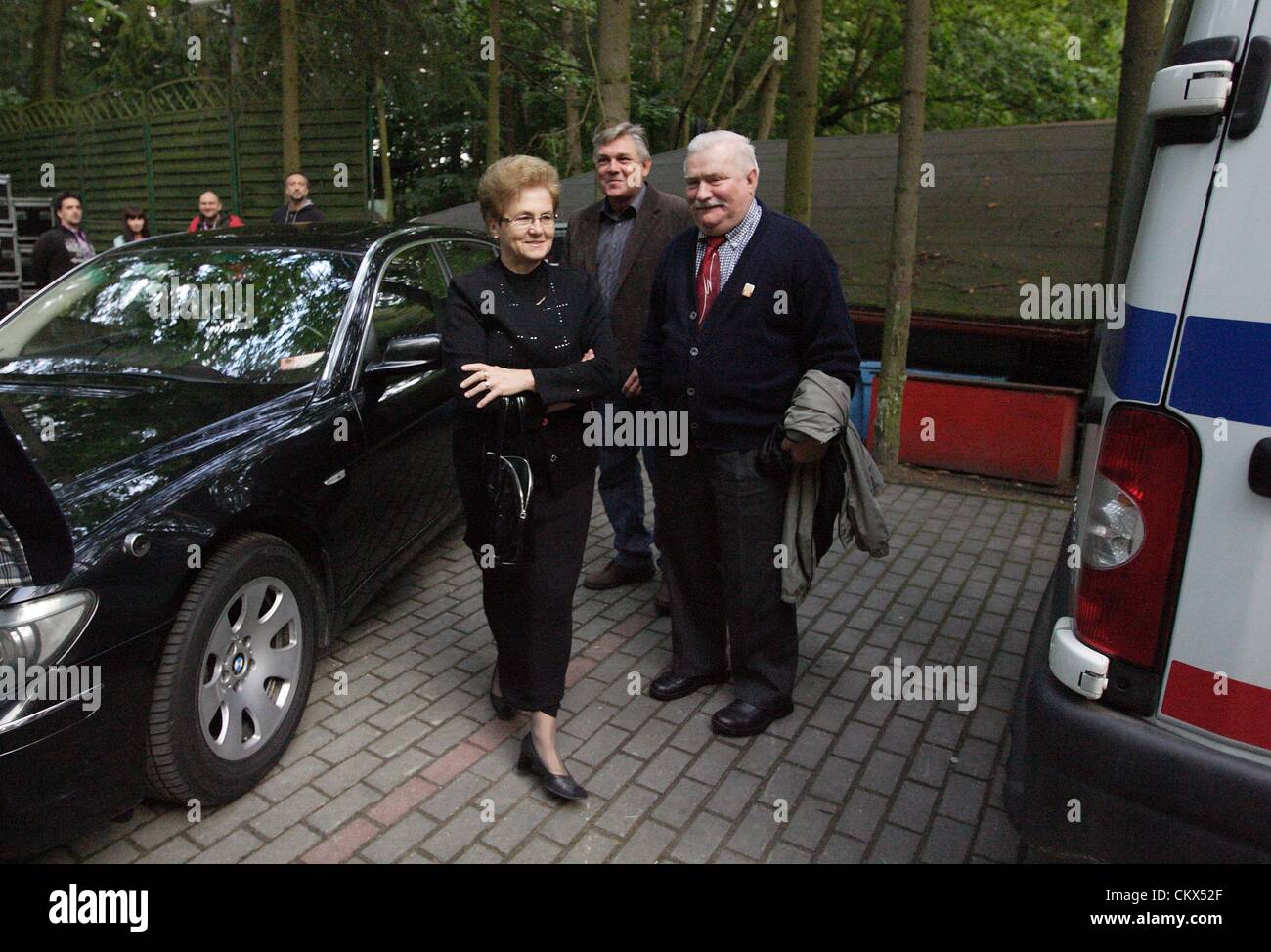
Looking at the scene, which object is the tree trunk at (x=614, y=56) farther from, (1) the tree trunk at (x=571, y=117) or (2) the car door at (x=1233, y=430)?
(1) the tree trunk at (x=571, y=117)

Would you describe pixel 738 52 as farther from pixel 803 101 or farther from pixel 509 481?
pixel 509 481

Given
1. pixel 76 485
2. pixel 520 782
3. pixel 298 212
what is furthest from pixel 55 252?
pixel 520 782

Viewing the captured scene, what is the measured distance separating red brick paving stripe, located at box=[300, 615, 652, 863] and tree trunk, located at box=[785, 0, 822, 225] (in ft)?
12.7

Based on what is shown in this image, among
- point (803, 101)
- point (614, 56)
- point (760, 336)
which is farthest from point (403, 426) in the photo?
point (803, 101)

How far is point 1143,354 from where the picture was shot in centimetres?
177

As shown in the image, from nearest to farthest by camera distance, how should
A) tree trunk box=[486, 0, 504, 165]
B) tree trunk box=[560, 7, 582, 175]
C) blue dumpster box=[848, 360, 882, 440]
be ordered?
blue dumpster box=[848, 360, 882, 440] < tree trunk box=[486, 0, 504, 165] < tree trunk box=[560, 7, 582, 175]

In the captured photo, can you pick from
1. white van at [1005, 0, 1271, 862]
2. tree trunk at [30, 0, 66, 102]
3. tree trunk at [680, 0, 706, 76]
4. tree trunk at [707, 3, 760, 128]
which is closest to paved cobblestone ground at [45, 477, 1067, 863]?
white van at [1005, 0, 1271, 862]

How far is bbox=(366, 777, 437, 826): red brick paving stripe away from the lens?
2.86m

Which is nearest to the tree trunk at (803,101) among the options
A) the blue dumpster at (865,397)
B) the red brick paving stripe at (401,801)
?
the blue dumpster at (865,397)

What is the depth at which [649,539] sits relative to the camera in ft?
15.3

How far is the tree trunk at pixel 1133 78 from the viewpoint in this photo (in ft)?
18.6

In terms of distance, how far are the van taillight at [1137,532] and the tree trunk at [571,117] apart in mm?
12861

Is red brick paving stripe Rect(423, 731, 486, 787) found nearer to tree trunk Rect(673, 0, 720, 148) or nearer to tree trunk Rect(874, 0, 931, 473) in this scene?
tree trunk Rect(874, 0, 931, 473)

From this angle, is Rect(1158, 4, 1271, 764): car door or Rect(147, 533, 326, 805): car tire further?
Rect(147, 533, 326, 805): car tire
